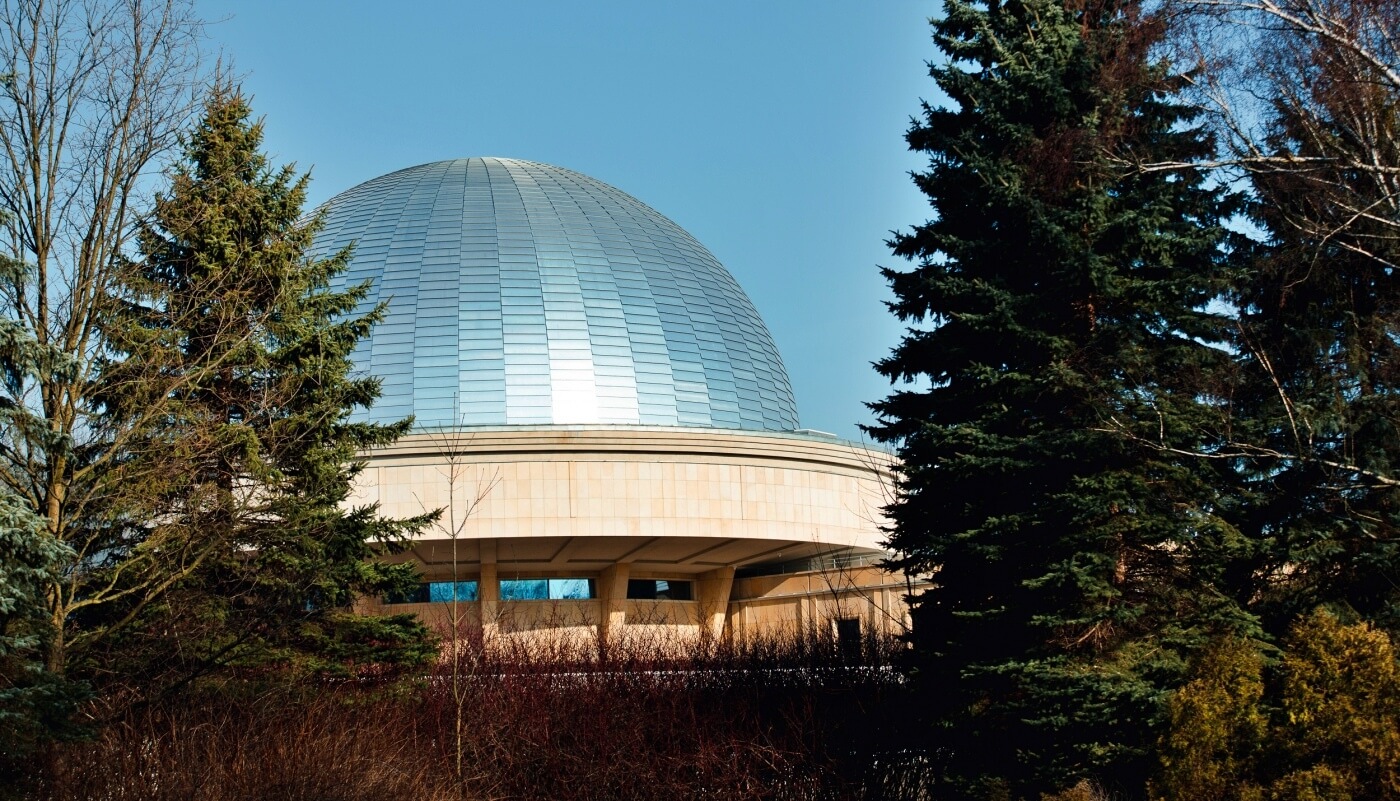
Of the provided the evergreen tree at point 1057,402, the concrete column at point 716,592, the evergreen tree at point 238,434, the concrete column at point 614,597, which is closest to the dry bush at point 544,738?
the evergreen tree at point 238,434

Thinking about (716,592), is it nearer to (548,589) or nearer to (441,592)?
(548,589)

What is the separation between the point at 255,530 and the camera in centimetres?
1498

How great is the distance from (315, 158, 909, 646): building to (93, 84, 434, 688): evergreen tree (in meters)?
11.0

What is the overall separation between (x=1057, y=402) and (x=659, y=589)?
24.5 m

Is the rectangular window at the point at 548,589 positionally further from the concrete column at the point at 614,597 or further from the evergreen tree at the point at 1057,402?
the evergreen tree at the point at 1057,402

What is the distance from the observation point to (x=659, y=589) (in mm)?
38188

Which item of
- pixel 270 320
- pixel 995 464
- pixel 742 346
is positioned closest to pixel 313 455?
pixel 270 320

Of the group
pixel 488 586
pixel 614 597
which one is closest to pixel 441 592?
pixel 488 586

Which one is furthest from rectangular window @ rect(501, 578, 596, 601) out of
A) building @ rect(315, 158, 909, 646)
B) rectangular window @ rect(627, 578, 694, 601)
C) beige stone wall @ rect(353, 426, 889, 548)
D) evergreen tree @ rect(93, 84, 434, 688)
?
evergreen tree @ rect(93, 84, 434, 688)

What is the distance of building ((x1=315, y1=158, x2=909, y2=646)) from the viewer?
31578 mm

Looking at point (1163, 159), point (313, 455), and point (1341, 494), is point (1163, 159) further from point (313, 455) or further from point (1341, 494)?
point (313, 455)

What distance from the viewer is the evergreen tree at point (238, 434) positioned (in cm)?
1349

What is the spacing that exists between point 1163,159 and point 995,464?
3984mm

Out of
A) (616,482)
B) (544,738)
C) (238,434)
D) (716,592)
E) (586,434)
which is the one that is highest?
(586,434)
